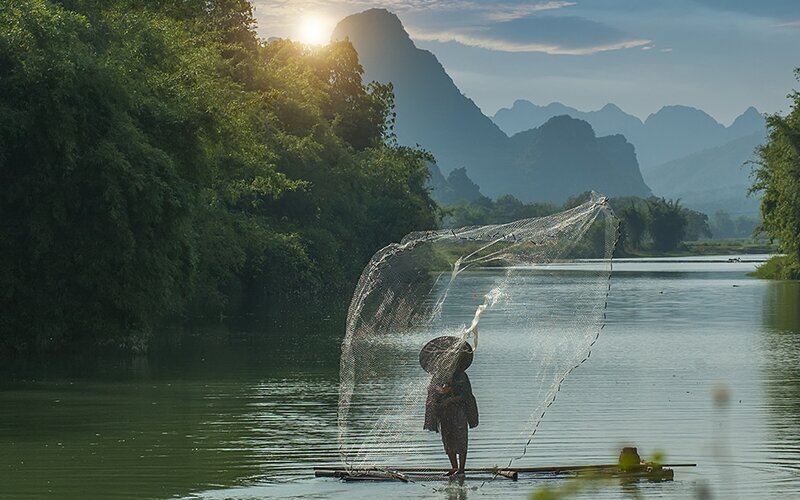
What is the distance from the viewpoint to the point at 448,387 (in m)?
15.0

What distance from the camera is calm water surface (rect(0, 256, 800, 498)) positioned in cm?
1606

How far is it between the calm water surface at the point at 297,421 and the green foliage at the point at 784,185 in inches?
1739

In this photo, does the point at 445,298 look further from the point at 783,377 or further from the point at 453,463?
the point at 783,377

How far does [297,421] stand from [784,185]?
66463mm

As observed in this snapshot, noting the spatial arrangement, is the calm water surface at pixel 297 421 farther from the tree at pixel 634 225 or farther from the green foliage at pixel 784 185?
the tree at pixel 634 225

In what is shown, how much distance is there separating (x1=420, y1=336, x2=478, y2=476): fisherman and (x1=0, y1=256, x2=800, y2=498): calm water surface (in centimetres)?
80

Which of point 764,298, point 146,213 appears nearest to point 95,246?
point 146,213

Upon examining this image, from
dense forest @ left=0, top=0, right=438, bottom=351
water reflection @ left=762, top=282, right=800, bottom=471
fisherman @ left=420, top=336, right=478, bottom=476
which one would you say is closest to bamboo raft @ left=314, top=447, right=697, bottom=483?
fisherman @ left=420, top=336, right=478, bottom=476

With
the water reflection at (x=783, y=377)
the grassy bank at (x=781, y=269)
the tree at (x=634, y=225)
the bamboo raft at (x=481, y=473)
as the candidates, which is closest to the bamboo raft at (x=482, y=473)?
the bamboo raft at (x=481, y=473)

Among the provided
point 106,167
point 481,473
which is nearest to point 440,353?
point 481,473

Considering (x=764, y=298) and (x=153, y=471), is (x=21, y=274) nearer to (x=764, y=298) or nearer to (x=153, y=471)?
(x=153, y=471)

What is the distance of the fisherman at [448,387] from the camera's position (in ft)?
48.7

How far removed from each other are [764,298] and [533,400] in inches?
1638

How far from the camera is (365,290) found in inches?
605
